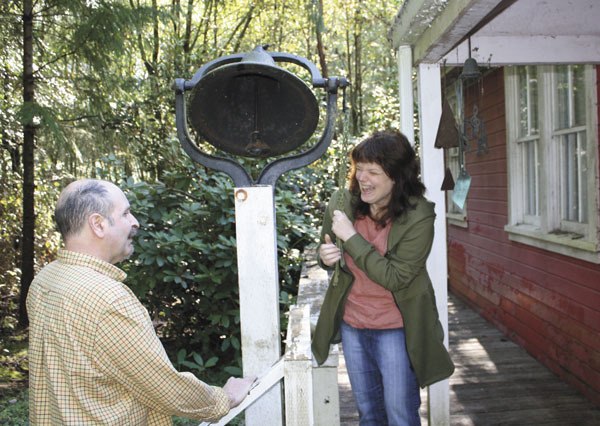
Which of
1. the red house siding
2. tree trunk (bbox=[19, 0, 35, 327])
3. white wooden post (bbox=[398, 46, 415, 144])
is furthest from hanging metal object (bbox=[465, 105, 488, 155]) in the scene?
tree trunk (bbox=[19, 0, 35, 327])

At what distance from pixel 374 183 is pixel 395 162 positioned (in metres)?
0.12

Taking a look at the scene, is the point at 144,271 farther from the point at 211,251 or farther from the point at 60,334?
the point at 60,334

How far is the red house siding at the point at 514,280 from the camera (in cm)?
437

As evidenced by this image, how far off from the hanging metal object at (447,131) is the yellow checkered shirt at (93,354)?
1928 millimetres

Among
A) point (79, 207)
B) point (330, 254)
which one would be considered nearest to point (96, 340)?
point (79, 207)

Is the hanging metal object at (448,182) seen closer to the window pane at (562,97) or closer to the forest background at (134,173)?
the forest background at (134,173)

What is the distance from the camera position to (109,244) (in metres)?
1.62

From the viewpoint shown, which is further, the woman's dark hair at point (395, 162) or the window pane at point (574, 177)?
the window pane at point (574, 177)

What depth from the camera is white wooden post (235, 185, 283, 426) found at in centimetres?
202

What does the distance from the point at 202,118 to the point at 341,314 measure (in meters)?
0.99

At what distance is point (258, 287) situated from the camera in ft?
6.71

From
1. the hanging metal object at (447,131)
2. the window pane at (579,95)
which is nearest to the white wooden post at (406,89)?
the hanging metal object at (447,131)

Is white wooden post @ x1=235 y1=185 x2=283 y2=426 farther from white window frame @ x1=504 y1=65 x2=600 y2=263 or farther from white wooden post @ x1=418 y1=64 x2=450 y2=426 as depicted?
white window frame @ x1=504 y1=65 x2=600 y2=263

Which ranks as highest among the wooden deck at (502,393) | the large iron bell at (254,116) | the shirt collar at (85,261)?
the large iron bell at (254,116)
